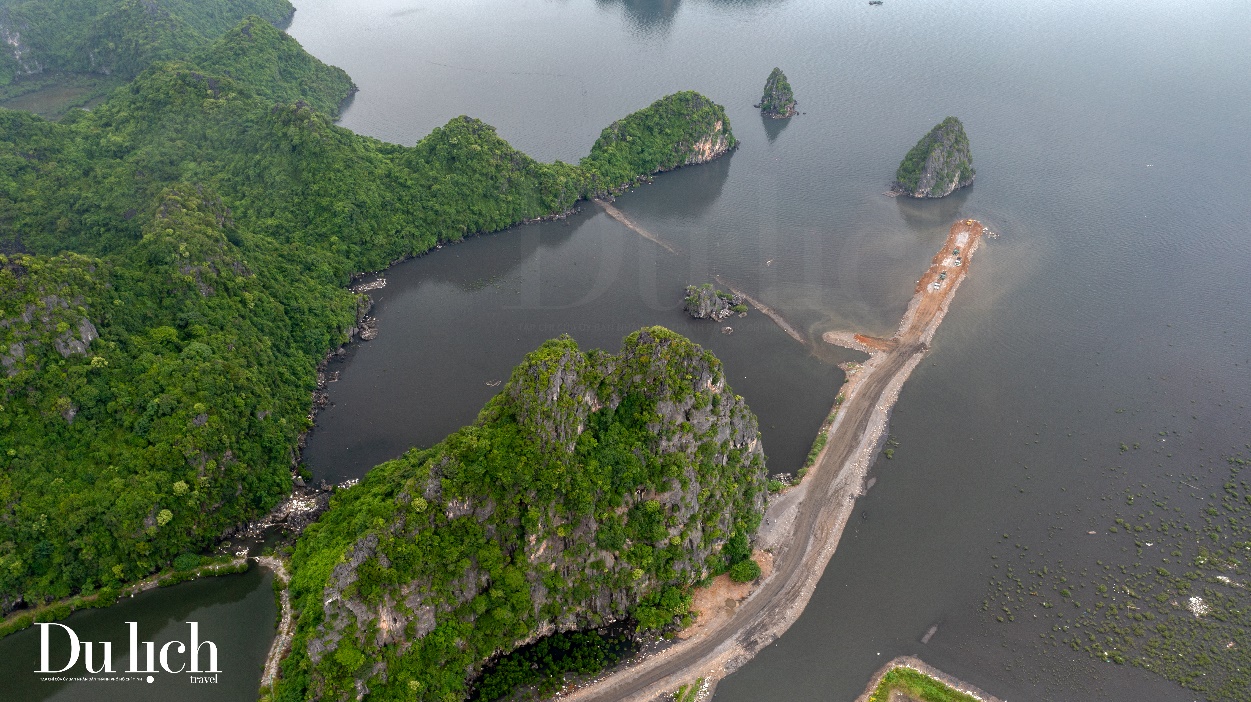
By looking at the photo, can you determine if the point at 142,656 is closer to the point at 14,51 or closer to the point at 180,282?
the point at 180,282

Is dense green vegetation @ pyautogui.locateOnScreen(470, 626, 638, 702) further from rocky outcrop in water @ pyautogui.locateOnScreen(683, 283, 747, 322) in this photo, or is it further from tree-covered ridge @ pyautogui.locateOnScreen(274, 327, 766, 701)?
rocky outcrop in water @ pyautogui.locateOnScreen(683, 283, 747, 322)

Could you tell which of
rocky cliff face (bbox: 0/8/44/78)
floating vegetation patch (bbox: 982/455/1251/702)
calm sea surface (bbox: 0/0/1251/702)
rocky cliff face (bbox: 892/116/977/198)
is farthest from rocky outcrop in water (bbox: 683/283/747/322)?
rocky cliff face (bbox: 0/8/44/78)

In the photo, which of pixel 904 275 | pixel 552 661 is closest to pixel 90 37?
pixel 552 661

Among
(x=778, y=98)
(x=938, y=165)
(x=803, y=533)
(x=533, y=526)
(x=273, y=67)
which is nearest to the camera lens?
(x=533, y=526)

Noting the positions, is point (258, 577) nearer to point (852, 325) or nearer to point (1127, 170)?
point (852, 325)

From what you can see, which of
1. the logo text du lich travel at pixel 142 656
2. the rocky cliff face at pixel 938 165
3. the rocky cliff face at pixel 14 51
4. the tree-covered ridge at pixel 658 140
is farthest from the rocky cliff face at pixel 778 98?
the rocky cliff face at pixel 14 51

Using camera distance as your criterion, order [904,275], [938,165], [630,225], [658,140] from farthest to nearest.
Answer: [658,140]
[938,165]
[630,225]
[904,275]

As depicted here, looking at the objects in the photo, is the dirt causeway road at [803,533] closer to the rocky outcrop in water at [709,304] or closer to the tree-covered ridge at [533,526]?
the tree-covered ridge at [533,526]

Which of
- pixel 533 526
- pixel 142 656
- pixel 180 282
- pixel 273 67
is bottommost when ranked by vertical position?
pixel 142 656
